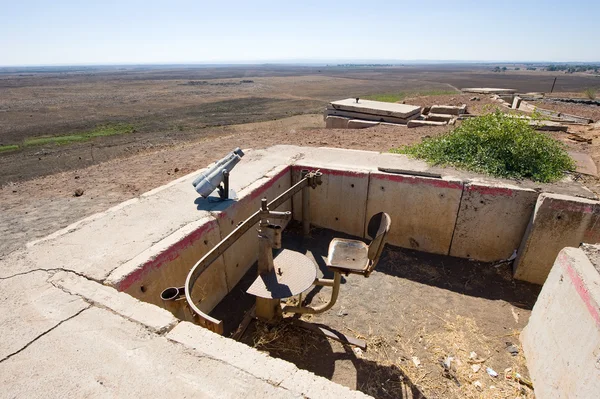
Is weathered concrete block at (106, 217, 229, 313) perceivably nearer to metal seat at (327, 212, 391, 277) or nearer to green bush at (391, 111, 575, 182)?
metal seat at (327, 212, 391, 277)

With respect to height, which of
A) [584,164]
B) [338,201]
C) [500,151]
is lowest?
[338,201]

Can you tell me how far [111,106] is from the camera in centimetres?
2861

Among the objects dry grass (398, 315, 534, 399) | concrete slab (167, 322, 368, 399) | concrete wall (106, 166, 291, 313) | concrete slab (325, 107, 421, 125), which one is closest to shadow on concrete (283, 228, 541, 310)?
dry grass (398, 315, 534, 399)

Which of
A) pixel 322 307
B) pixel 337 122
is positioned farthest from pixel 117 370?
pixel 337 122

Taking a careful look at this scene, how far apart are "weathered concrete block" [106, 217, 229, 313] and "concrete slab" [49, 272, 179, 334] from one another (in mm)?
171

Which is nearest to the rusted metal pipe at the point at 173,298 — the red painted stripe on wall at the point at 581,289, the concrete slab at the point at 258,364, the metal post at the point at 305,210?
the concrete slab at the point at 258,364

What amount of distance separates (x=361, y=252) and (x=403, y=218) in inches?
92.4

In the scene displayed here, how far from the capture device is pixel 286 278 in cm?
347

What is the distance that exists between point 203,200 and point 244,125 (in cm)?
1600

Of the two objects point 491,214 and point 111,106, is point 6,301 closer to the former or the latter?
point 491,214

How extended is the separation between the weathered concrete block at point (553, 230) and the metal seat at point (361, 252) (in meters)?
2.93

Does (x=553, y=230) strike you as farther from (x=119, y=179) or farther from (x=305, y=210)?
(x=119, y=179)

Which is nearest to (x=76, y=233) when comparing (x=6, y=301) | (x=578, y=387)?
(x=6, y=301)

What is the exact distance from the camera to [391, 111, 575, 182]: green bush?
19.1ft
